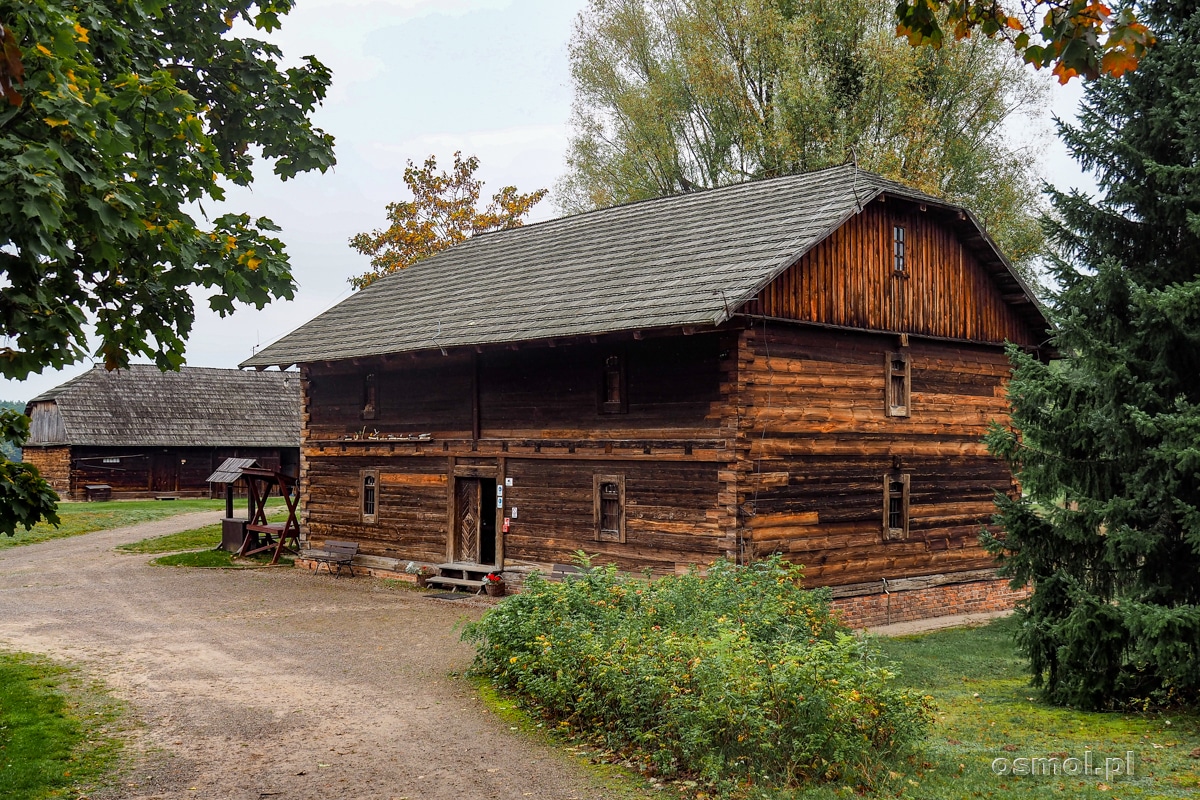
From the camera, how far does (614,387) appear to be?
19.7m

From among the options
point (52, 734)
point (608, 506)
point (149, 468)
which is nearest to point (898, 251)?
point (608, 506)

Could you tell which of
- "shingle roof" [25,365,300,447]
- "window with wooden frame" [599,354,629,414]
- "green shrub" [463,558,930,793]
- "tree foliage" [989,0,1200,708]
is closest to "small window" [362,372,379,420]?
"window with wooden frame" [599,354,629,414]

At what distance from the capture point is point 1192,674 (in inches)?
442

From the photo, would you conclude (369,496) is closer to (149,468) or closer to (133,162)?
(133,162)

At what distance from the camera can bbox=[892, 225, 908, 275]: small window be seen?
2005cm

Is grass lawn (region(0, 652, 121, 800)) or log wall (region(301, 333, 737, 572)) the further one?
log wall (region(301, 333, 737, 572))

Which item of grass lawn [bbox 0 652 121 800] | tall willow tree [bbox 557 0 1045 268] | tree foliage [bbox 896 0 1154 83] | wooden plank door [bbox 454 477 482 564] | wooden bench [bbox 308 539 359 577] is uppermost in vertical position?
tall willow tree [bbox 557 0 1045 268]

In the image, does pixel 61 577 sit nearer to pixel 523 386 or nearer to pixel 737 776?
pixel 523 386

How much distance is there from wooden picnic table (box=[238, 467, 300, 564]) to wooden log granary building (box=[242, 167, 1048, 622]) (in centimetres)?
346

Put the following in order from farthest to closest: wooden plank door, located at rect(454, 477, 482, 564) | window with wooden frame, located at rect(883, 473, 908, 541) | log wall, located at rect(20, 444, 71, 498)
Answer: log wall, located at rect(20, 444, 71, 498)
wooden plank door, located at rect(454, 477, 482, 564)
window with wooden frame, located at rect(883, 473, 908, 541)

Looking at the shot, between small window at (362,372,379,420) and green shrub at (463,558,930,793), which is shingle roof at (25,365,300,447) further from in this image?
green shrub at (463,558,930,793)

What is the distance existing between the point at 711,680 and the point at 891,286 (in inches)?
482

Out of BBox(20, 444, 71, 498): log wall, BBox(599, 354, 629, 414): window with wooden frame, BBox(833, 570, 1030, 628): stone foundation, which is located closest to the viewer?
BBox(833, 570, 1030, 628): stone foundation

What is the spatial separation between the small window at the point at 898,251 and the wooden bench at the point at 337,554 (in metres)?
13.5
